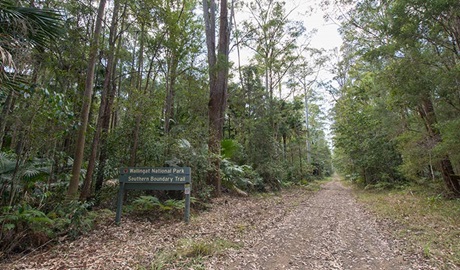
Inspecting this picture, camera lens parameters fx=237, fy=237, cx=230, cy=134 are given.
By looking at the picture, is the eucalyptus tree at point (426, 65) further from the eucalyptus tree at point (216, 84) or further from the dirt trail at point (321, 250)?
the eucalyptus tree at point (216, 84)

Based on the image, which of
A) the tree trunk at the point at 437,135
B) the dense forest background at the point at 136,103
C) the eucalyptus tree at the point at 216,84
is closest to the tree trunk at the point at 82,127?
the dense forest background at the point at 136,103

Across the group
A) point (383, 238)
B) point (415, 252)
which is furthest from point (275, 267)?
point (383, 238)

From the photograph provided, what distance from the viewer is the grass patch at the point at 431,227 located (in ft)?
12.1

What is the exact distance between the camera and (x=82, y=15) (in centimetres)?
626

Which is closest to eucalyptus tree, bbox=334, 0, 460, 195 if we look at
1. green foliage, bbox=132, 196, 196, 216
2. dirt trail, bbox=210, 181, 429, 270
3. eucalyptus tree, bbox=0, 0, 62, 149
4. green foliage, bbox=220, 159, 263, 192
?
dirt trail, bbox=210, 181, 429, 270

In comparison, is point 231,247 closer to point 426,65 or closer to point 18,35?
point 18,35

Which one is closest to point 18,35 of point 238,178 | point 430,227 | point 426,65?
point 430,227

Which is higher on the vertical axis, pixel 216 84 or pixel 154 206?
pixel 216 84

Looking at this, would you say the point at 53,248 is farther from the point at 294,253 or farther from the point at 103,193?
the point at 294,253

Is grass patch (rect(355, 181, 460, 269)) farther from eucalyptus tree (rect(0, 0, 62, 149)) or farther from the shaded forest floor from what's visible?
eucalyptus tree (rect(0, 0, 62, 149))

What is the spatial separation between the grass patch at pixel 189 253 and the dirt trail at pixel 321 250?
24cm

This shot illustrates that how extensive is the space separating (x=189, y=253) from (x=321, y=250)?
221 cm

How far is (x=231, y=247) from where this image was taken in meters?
4.09

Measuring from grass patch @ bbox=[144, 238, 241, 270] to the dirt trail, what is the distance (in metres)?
0.24
